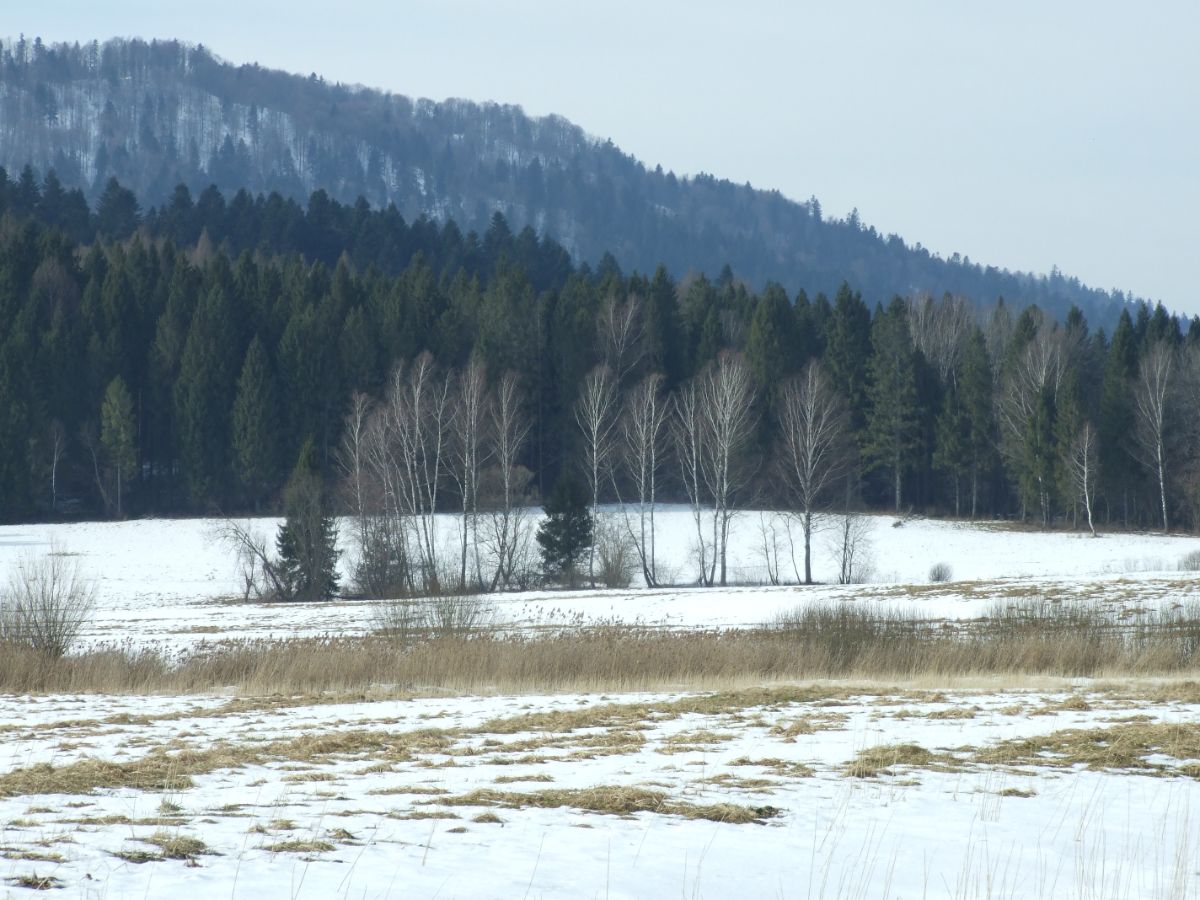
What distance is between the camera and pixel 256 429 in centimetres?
7731

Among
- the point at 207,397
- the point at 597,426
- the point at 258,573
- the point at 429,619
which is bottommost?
the point at 258,573

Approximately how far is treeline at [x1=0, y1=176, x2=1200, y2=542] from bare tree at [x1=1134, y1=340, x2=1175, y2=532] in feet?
0.58

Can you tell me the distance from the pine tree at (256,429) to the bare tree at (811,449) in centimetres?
3236

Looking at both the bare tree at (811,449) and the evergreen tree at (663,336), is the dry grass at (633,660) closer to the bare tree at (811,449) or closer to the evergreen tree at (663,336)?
the bare tree at (811,449)

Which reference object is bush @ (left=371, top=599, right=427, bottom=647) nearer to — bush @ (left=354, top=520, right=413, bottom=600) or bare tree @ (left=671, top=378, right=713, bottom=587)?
bush @ (left=354, top=520, right=413, bottom=600)

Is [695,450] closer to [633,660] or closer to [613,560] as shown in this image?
[613,560]

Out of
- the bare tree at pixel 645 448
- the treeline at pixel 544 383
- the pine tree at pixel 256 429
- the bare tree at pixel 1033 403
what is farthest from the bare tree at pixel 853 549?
the pine tree at pixel 256 429

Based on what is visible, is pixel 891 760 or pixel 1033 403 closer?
pixel 891 760

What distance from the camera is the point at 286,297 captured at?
8688cm

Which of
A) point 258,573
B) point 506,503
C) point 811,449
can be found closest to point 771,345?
point 811,449

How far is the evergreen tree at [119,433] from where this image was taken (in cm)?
7644

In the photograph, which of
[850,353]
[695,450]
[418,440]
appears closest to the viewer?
[418,440]

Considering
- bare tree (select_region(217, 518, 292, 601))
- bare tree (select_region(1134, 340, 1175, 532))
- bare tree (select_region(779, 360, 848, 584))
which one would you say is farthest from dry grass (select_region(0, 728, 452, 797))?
bare tree (select_region(1134, 340, 1175, 532))

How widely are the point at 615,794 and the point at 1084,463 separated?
226 ft
